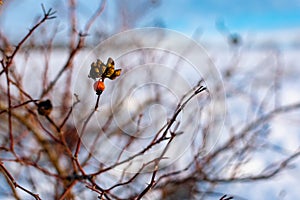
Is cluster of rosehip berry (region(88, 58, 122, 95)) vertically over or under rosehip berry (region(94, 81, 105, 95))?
over

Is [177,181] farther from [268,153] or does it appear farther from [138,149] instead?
[268,153]

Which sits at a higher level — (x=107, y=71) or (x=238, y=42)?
(x=238, y=42)

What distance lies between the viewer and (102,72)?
917 mm

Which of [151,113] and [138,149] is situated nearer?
[138,149]

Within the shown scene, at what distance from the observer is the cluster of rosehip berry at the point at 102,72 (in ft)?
2.99

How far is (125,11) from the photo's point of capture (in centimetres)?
242

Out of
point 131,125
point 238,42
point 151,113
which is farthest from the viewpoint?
point 238,42

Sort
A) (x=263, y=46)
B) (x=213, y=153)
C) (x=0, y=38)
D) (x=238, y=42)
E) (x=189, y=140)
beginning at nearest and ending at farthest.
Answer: (x=189, y=140) → (x=0, y=38) → (x=213, y=153) → (x=238, y=42) → (x=263, y=46)

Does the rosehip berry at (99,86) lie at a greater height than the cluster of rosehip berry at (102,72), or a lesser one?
lesser

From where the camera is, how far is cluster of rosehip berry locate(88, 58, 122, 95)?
0.91 m

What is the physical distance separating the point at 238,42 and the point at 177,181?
1108 mm

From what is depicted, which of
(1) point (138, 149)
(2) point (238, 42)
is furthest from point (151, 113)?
(2) point (238, 42)

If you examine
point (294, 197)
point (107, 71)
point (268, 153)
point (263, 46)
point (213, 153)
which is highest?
point (263, 46)

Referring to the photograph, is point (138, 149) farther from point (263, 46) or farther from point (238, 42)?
point (263, 46)
